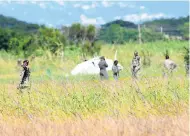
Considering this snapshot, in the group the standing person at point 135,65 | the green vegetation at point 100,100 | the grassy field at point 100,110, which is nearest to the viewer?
the grassy field at point 100,110

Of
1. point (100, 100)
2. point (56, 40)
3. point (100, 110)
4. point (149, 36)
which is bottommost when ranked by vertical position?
point (100, 110)

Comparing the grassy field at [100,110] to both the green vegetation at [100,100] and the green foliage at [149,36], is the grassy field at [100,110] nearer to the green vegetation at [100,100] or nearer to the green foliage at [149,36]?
the green vegetation at [100,100]

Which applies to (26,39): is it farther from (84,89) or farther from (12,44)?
(84,89)

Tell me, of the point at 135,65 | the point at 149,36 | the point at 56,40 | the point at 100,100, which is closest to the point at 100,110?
the point at 100,100

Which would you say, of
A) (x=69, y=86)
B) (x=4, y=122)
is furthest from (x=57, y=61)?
(x=4, y=122)

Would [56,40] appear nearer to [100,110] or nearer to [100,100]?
[100,100]

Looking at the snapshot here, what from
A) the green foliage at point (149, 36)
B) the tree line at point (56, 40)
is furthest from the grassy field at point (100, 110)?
the green foliage at point (149, 36)

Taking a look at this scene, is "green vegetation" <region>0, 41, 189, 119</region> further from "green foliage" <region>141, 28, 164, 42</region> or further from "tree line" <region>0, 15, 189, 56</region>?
"green foliage" <region>141, 28, 164, 42</region>

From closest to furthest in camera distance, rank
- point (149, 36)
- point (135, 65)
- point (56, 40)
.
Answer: point (135, 65) < point (56, 40) < point (149, 36)

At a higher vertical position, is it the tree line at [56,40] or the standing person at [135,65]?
the tree line at [56,40]

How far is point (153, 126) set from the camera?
7.44m

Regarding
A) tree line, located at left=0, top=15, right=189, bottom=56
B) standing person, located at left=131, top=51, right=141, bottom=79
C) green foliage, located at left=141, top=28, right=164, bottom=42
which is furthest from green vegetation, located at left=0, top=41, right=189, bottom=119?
green foliage, located at left=141, top=28, right=164, bottom=42

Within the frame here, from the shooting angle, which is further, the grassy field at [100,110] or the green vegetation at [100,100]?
the green vegetation at [100,100]

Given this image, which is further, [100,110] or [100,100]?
[100,100]
